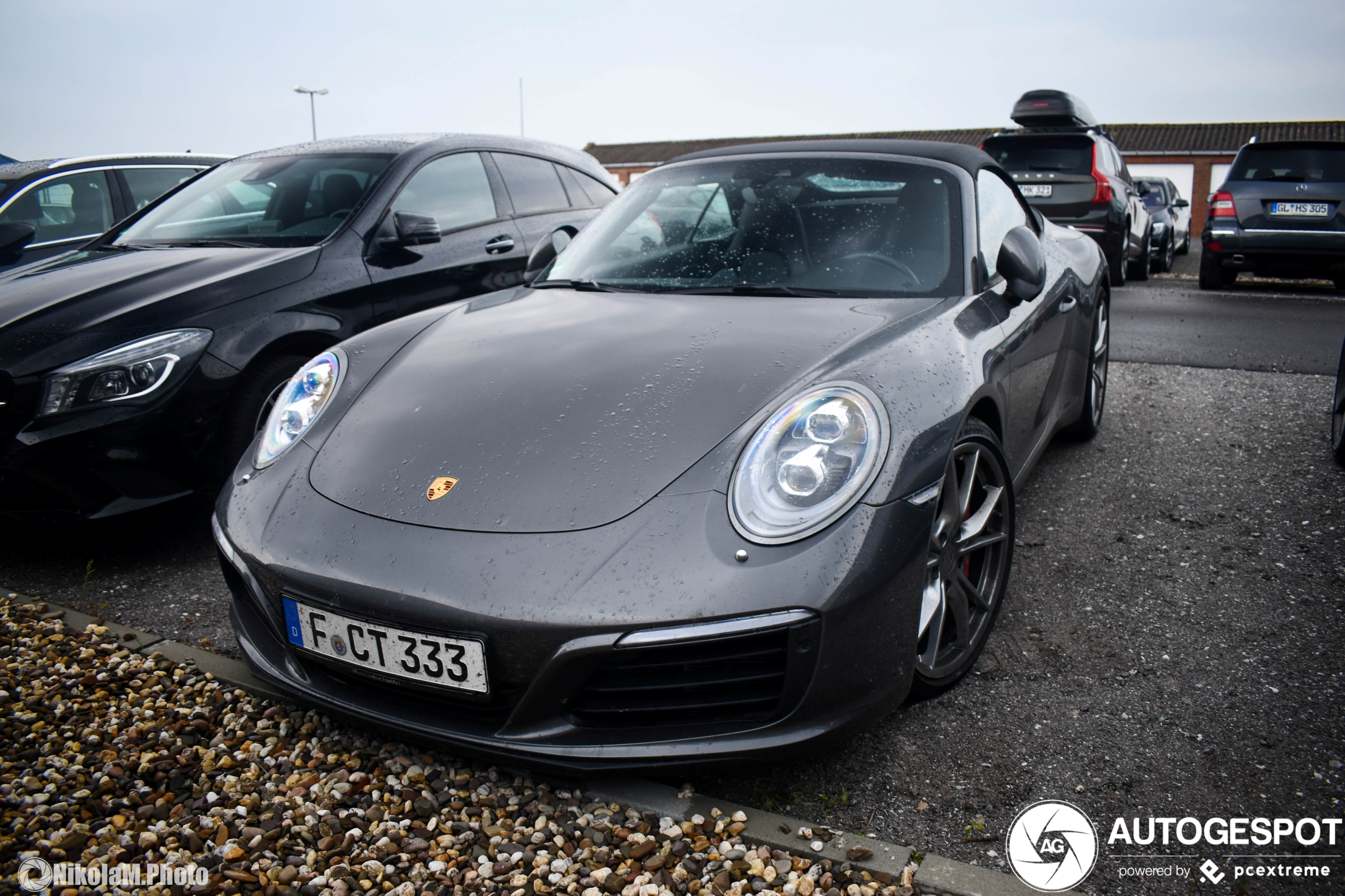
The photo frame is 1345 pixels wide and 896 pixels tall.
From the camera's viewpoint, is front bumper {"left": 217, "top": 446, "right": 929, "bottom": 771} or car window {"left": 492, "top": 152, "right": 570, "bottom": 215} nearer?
front bumper {"left": 217, "top": 446, "right": 929, "bottom": 771}

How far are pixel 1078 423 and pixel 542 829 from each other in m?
3.29

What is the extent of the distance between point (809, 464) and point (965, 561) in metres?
0.77

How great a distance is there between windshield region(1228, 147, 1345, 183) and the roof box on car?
1.76 m

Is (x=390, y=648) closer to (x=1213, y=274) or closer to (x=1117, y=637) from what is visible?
(x=1117, y=637)

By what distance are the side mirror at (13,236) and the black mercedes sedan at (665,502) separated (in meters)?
3.39

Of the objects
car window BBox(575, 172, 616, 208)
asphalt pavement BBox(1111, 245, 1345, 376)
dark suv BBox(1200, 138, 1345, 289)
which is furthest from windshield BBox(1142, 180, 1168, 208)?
car window BBox(575, 172, 616, 208)

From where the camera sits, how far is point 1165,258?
13.3 meters

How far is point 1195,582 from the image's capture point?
2.98 meters

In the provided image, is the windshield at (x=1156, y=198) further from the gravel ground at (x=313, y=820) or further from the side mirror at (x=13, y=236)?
the gravel ground at (x=313, y=820)

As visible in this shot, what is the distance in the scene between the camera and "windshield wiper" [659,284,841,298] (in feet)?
8.85

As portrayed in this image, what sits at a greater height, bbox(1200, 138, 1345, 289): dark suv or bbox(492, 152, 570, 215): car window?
bbox(492, 152, 570, 215): car window

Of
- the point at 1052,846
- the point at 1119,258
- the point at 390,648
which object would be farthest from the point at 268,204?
the point at 1119,258

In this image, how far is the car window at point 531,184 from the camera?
4.86m

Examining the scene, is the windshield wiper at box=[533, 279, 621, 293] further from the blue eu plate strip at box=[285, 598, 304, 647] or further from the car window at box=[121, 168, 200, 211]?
the car window at box=[121, 168, 200, 211]
